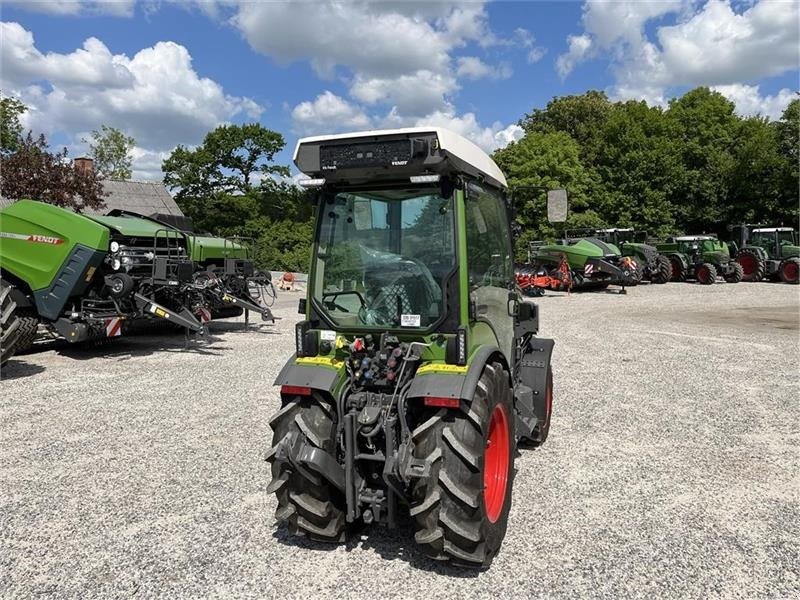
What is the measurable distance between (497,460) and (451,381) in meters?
0.82

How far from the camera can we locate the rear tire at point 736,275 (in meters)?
23.5

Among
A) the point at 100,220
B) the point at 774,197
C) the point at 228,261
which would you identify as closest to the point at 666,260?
the point at 774,197

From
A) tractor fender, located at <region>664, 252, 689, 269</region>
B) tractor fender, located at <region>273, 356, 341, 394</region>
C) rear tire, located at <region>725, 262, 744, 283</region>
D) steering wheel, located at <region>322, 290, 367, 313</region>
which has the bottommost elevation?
tractor fender, located at <region>273, 356, 341, 394</region>

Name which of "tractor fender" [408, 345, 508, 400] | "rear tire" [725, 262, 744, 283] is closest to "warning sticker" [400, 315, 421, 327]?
"tractor fender" [408, 345, 508, 400]

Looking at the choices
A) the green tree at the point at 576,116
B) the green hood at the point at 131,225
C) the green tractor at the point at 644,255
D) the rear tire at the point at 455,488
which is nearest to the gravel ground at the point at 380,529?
the rear tire at the point at 455,488

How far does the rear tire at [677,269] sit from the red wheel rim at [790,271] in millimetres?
3420

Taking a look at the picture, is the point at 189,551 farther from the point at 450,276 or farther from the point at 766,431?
the point at 766,431

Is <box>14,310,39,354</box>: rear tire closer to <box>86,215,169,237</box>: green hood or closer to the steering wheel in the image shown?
<box>86,215,169,237</box>: green hood

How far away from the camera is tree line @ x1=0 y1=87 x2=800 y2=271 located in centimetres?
3166

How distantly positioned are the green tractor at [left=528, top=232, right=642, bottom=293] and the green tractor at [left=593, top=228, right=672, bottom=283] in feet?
3.68

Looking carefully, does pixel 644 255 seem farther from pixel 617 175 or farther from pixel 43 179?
pixel 43 179

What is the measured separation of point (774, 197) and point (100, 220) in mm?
32096

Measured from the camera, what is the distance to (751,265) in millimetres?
24000

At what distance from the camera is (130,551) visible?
3.69 metres
